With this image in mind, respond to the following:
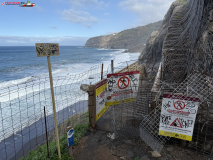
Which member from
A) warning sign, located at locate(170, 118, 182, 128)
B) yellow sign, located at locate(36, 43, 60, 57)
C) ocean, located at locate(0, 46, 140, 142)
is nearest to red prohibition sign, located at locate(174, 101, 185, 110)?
warning sign, located at locate(170, 118, 182, 128)

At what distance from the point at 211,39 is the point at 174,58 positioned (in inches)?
143

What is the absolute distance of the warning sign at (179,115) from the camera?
3.20m

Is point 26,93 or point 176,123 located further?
point 26,93

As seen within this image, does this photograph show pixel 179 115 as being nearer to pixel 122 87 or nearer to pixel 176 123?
pixel 176 123

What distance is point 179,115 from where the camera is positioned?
3318 mm

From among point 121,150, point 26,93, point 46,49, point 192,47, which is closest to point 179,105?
point 121,150

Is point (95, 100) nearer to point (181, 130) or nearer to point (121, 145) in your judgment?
point (121, 145)

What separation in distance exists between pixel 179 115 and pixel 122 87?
5.33 feet

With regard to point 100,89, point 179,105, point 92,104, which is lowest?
point 92,104

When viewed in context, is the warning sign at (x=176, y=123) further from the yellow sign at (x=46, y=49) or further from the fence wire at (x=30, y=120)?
the yellow sign at (x=46, y=49)

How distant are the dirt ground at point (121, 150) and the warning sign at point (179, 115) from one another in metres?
0.85

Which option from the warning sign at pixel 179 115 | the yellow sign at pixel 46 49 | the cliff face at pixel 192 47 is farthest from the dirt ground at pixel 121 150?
the yellow sign at pixel 46 49

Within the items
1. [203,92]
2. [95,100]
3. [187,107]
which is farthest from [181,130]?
[95,100]

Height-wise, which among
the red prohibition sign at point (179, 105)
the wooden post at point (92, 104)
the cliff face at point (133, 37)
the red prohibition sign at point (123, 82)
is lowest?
the wooden post at point (92, 104)
